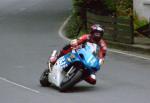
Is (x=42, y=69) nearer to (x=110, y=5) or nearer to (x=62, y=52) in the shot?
(x=62, y=52)

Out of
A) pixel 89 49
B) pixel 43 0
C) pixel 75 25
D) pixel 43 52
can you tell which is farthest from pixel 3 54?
pixel 43 0

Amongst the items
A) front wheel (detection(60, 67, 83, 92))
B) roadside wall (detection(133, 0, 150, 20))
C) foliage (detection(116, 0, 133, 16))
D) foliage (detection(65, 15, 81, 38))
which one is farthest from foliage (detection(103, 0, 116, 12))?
front wheel (detection(60, 67, 83, 92))

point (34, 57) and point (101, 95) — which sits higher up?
point (101, 95)

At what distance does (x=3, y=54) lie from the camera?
2244 cm

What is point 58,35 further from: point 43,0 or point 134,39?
point 43,0

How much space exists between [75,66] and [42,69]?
Answer: 418cm

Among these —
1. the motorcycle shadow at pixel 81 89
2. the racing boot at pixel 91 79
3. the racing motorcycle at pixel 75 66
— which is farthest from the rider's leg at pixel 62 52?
the racing boot at pixel 91 79

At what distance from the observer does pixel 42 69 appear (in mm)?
18391

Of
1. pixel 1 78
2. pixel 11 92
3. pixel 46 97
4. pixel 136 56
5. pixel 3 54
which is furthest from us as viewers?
pixel 3 54

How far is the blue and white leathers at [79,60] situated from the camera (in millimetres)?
14141

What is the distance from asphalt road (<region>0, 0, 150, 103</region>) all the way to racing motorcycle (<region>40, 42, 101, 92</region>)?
0.28 metres

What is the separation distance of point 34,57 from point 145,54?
12.2 feet

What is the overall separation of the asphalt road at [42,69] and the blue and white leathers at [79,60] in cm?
40

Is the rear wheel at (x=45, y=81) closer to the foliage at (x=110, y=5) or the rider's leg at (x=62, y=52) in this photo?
the rider's leg at (x=62, y=52)
